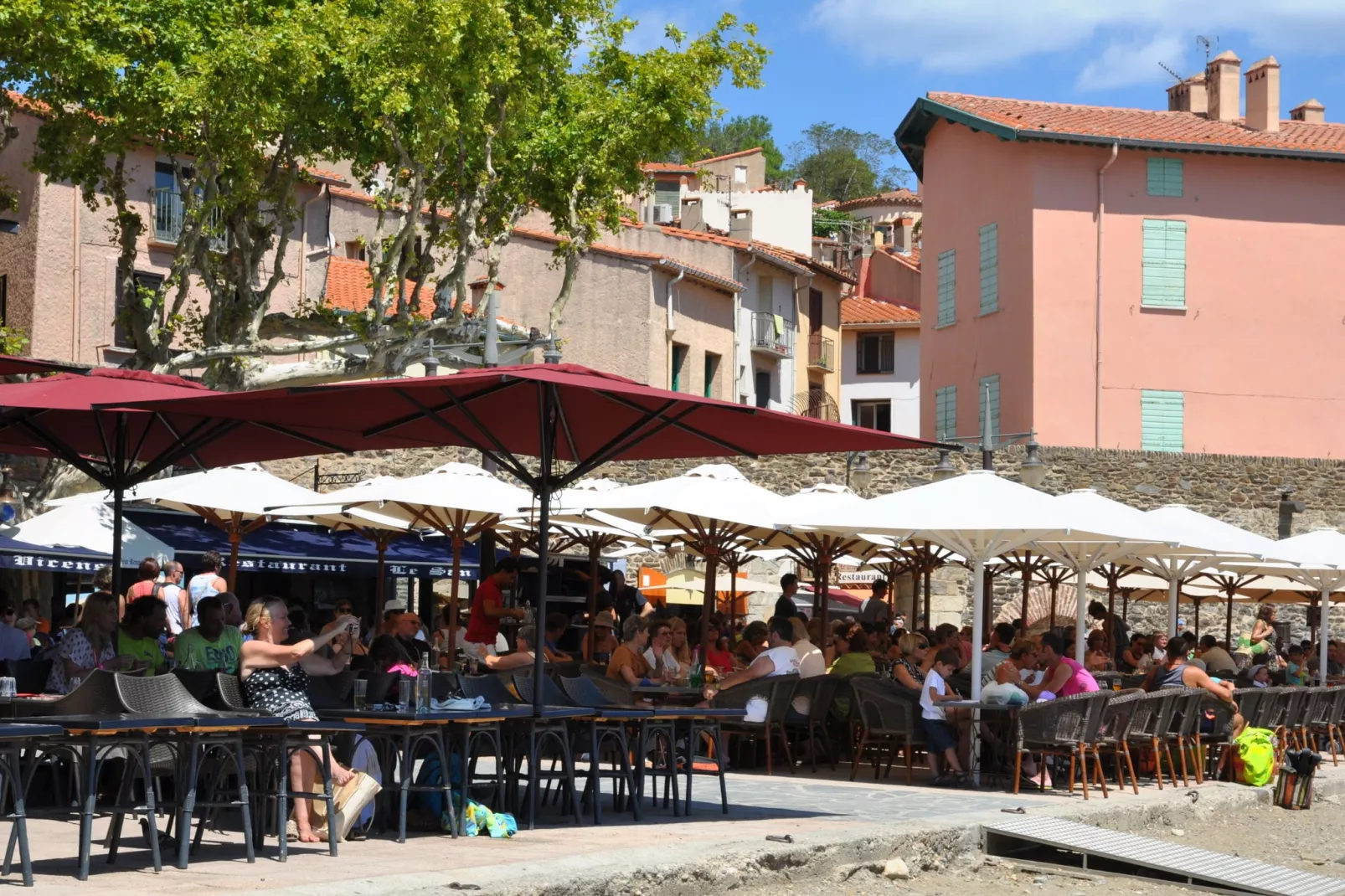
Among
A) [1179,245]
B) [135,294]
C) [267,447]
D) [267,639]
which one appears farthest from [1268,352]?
[267,639]

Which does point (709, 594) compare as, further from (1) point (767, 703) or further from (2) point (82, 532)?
(2) point (82, 532)

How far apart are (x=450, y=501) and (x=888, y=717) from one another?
183 inches

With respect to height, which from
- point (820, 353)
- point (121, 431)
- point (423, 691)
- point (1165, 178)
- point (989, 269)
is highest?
point (1165, 178)

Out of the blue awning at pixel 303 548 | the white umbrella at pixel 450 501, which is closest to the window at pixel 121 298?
the blue awning at pixel 303 548

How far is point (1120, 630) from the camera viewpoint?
23438mm

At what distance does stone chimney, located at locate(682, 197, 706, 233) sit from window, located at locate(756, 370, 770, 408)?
5729 millimetres

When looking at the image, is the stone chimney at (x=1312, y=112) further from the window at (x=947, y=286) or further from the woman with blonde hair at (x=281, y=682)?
the woman with blonde hair at (x=281, y=682)

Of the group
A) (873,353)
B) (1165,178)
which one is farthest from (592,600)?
(873,353)

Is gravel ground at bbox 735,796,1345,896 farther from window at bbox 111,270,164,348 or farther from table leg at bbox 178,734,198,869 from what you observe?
window at bbox 111,270,164,348

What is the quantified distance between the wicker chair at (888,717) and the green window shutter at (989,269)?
73.3ft

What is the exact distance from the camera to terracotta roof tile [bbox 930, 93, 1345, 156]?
3312 centimetres

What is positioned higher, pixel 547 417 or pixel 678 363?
pixel 678 363

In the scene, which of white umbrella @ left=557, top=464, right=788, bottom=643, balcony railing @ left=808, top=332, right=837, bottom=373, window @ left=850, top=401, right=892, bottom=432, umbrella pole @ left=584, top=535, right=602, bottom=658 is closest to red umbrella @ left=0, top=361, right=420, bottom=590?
white umbrella @ left=557, top=464, right=788, bottom=643

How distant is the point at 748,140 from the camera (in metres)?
97.5
